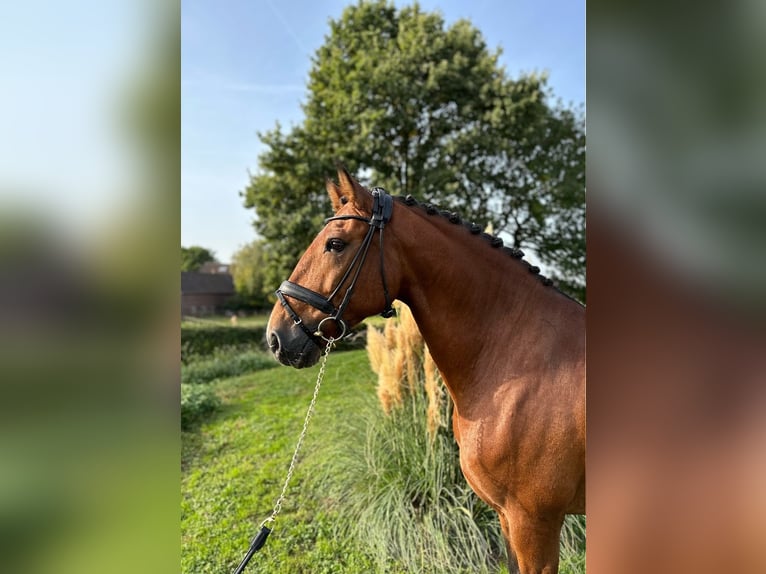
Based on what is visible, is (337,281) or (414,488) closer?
(337,281)

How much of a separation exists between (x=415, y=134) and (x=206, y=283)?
7.74 meters

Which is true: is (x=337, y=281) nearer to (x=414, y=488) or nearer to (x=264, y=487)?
(x=414, y=488)

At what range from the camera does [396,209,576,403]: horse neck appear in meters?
1.85

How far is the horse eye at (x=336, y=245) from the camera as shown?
179 centimetres

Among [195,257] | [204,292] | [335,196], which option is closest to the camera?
[335,196]

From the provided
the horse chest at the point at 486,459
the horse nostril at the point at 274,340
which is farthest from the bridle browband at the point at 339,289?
the horse chest at the point at 486,459

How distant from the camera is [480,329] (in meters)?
1.87

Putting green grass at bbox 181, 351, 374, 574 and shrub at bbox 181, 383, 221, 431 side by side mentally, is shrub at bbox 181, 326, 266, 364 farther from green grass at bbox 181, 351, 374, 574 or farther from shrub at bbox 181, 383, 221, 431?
green grass at bbox 181, 351, 374, 574

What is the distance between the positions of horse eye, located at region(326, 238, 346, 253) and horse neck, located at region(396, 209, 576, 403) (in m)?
0.25

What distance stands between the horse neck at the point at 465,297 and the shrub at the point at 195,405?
5.97 meters

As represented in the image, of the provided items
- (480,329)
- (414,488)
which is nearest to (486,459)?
(480,329)
